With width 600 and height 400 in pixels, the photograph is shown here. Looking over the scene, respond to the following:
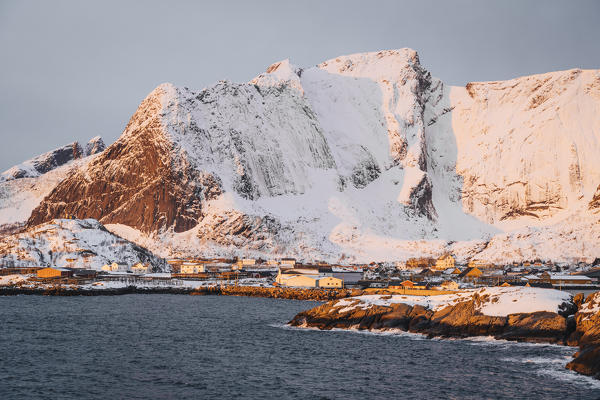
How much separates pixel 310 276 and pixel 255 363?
2882 inches

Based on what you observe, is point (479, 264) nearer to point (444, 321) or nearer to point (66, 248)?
point (66, 248)

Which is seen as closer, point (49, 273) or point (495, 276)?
point (49, 273)

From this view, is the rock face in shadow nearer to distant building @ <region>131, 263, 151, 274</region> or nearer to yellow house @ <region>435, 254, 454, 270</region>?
distant building @ <region>131, 263, 151, 274</region>

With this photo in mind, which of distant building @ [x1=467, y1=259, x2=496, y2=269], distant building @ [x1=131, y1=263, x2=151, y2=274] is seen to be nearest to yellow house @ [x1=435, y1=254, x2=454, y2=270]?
distant building @ [x1=467, y1=259, x2=496, y2=269]

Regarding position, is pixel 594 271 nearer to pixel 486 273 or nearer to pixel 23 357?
pixel 486 273

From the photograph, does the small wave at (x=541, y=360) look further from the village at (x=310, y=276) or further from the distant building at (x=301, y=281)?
the distant building at (x=301, y=281)

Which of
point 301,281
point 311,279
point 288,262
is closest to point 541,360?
point 311,279

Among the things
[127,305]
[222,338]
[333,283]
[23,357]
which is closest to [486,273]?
[333,283]

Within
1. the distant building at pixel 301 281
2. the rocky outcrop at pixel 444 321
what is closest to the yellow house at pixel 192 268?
the distant building at pixel 301 281

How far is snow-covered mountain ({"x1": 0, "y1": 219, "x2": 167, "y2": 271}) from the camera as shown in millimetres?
133000

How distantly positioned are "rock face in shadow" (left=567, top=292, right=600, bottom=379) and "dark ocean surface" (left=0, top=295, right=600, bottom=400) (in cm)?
129

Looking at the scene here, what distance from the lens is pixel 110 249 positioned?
139125 mm

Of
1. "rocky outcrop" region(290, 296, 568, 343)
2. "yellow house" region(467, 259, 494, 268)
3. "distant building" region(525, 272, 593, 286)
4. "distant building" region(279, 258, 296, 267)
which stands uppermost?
"distant building" region(279, 258, 296, 267)

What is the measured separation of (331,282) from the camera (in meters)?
111
